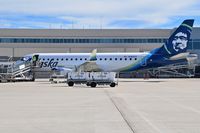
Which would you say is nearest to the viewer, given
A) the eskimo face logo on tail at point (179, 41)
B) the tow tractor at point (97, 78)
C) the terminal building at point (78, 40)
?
the tow tractor at point (97, 78)

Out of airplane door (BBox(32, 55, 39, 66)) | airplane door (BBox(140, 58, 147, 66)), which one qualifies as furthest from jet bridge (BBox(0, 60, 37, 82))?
airplane door (BBox(140, 58, 147, 66))

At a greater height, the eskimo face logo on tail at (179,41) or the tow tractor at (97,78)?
the eskimo face logo on tail at (179,41)

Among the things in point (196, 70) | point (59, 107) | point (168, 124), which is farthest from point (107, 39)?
point (168, 124)

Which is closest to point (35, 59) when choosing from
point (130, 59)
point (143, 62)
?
point (130, 59)

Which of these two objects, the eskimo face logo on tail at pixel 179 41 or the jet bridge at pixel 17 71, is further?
the jet bridge at pixel 17 71

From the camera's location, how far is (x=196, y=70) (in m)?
82.2

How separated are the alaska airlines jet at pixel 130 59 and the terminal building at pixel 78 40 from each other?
80.6ft

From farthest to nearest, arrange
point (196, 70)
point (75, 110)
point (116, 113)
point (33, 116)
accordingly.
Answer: point (196, 70) → point (75, 110) → point (116, 113) → point (33, 116)

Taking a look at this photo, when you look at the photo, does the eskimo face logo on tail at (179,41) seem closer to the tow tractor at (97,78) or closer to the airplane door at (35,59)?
the tow tractor at (97,78)

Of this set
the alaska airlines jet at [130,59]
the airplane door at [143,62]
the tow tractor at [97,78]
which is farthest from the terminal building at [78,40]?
the tow tractor at [97,78]

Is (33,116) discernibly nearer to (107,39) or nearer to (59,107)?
(59,107)

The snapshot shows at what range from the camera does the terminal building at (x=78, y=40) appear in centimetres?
8550

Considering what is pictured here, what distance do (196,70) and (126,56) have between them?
2718cm

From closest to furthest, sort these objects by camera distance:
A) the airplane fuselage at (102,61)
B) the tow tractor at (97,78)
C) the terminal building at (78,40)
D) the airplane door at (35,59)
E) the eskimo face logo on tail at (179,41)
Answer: the tow tractor at (97,78) < the eskimo face logo on tail at (179,41) < the airplane fuselage at (102,61) < the airplane door at (35,59) < the terminal building at (78,40)
